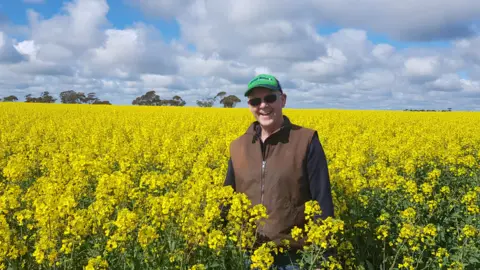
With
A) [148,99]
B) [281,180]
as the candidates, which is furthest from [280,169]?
[148,99]

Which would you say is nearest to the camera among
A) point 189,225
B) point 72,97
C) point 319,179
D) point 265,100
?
point 189,225

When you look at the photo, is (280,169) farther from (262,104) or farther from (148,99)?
(148,99)

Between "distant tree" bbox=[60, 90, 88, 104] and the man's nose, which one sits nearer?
the man's nose

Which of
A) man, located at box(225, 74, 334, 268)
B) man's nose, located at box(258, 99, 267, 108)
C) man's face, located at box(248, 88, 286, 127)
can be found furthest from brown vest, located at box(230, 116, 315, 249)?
man's nose, located at box(258, 99, 267, 108)

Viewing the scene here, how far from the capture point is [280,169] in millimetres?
3287

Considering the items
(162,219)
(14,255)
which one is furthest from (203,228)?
(14,255)

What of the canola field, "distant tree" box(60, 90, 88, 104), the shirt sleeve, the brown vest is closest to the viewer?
the canola field

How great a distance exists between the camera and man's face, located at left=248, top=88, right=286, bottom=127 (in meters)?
3.35

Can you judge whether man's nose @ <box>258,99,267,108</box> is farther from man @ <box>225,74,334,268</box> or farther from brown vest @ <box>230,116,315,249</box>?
brown vest @ <box>230,116,315,249</box>

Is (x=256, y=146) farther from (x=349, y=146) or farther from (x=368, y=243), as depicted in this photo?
(x=349, y=146)

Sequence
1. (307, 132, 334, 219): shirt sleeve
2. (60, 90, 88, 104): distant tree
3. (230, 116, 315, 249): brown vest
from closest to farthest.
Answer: (307, 132, 334, 219): shirt sleeve < (230, 116, 315, 249): brown vest < (60, 90, 88, 104): distant tree

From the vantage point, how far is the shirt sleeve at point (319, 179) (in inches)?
124

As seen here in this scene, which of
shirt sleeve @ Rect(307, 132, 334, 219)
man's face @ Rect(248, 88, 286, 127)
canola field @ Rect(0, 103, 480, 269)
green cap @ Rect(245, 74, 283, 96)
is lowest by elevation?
canola field @ Rect(0, 103, 480, 269)

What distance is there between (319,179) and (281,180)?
0.33m
